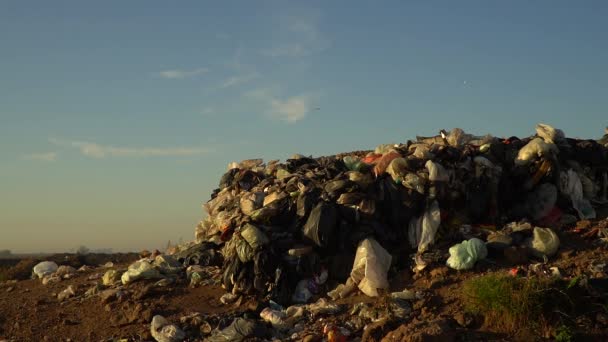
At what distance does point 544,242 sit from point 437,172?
4.94ft

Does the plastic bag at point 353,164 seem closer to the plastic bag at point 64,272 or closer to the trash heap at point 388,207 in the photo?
the trash heap at point 388,207

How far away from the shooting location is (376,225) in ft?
27.0

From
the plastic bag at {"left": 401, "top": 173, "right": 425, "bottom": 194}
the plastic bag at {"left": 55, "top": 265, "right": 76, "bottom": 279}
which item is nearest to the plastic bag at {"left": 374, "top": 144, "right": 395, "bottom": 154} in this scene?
the plastic bag at {"left": 401, "top": 173, "right": 425, "bottom": 194}

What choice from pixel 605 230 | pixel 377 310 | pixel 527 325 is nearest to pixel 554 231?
pixel 605 230

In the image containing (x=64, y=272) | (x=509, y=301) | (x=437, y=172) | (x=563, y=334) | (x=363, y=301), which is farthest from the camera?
(x=64, y=272)

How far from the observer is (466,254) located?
7637mm

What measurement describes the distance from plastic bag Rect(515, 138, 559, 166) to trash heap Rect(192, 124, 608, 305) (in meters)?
0.02

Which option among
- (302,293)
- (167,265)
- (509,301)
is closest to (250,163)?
(167,265)

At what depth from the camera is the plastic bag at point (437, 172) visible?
8.40m

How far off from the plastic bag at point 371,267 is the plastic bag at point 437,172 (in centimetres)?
116

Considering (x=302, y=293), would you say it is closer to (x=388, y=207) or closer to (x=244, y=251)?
(x=244, y=251)

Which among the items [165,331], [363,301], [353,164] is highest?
[353,164]

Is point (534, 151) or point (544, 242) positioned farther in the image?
point (534, 151)

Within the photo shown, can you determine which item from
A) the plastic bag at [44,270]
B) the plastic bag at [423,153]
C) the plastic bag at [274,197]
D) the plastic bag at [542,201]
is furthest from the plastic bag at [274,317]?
the plastic bag at [44,270]
